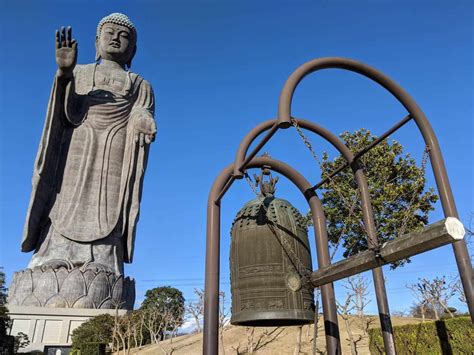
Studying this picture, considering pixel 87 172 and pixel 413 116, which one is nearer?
pixel 413 116

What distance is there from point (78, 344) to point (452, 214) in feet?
60.6

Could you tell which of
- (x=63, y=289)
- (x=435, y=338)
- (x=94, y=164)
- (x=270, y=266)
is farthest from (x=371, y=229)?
(x=94, y=164)

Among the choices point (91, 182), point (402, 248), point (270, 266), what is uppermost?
point (91, 182)

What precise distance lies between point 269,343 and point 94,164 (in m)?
13.5

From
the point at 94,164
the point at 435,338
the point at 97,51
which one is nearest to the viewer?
the point at 435,338

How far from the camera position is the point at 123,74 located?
24.3m

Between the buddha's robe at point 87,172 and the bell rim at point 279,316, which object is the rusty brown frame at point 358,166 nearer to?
the bell rim at point 279,316

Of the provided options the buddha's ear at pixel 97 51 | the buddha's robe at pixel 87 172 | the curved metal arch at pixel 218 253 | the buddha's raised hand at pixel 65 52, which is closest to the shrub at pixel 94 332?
the buddha's robe at pixel 87 172

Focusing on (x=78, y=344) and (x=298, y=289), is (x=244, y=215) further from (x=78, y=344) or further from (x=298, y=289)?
(x=78, y=344)

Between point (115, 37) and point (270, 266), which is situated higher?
point (115, 37)

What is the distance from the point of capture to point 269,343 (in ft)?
60.5

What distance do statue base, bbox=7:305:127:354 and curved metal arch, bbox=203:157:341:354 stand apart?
18.3 meters

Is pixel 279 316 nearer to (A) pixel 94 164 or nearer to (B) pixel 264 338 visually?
(B) pixel 264 338

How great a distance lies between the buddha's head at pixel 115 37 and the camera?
24.0 metres
